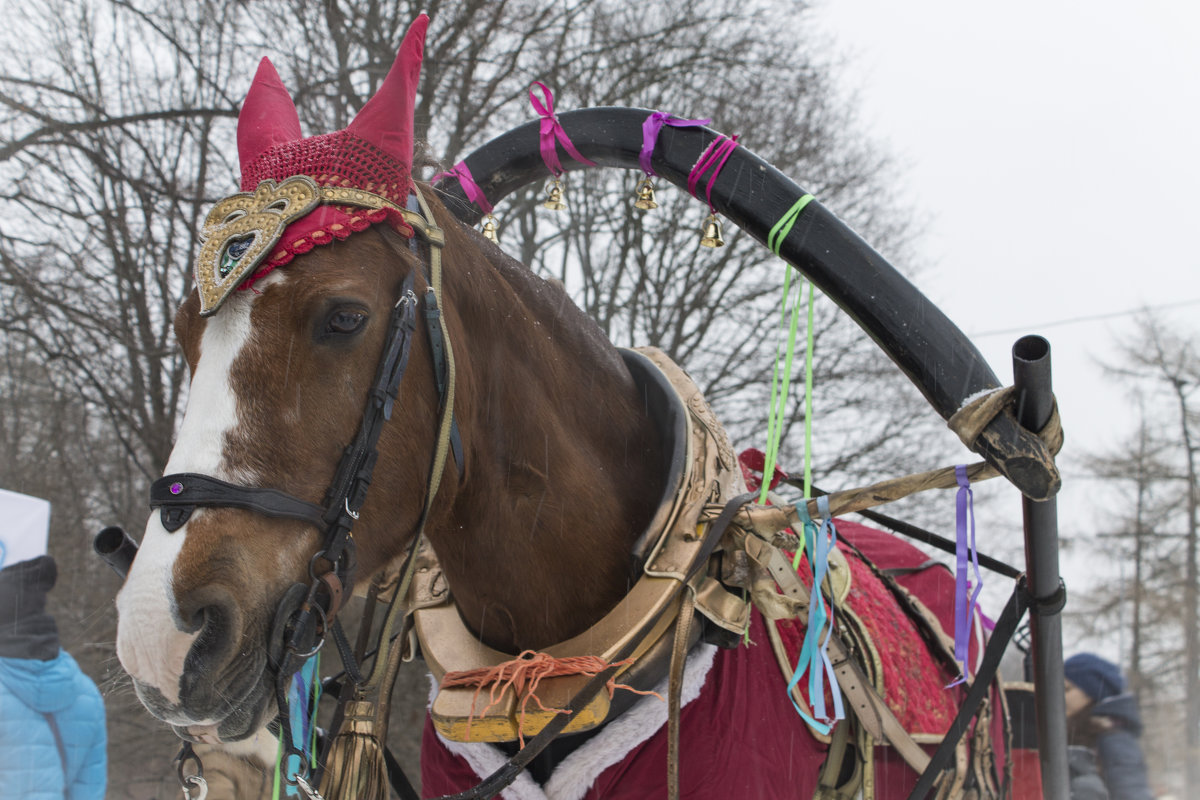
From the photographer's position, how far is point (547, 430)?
179cm

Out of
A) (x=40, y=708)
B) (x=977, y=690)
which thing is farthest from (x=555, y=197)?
(x=40, y=708)

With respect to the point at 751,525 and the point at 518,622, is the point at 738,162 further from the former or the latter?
the point at 518,622

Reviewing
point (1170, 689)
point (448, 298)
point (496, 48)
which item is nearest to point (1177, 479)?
point (1170, 689)

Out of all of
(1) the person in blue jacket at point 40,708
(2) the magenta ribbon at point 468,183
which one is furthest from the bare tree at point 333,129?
(2) the magenta ribbon at point 468,183

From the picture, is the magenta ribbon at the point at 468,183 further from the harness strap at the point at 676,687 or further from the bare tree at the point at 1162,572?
the bare tree at the point at 1162,572

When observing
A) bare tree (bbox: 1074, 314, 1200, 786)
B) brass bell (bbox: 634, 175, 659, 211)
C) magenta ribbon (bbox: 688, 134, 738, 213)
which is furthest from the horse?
bare tree (bbox: 1074, 314, 1200, 786)

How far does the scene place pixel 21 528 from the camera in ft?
12.5

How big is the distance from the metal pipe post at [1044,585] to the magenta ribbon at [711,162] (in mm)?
672

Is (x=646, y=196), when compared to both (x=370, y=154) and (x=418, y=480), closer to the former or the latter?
(x=370, y=154)

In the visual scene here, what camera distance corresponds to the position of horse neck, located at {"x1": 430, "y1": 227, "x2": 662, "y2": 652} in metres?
1.73

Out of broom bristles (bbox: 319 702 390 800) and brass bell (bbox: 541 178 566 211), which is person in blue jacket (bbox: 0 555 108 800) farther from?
brass bell (bbox: 541 178 566 211)

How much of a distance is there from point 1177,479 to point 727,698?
410 inches

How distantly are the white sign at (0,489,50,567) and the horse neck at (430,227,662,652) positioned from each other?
2787mm

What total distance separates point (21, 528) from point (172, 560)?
311 centimetres
